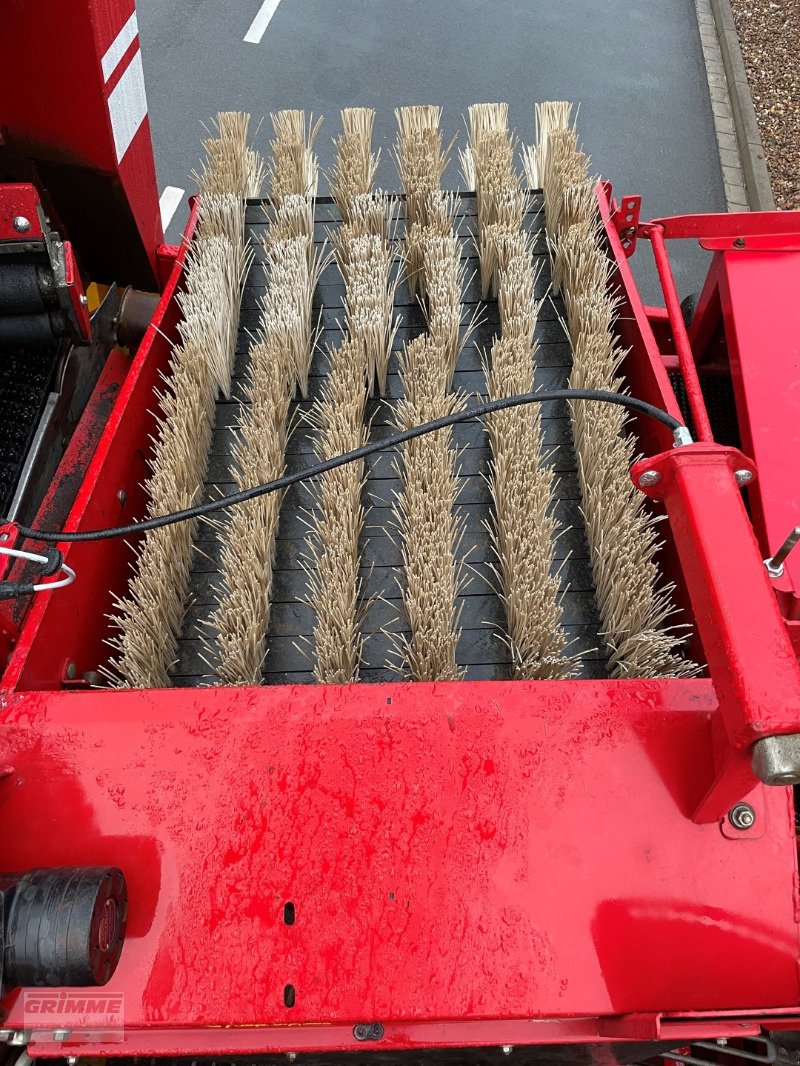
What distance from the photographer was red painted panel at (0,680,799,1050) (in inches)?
50.8

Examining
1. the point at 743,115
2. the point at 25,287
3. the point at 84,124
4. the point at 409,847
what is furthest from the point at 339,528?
the point at 743,115

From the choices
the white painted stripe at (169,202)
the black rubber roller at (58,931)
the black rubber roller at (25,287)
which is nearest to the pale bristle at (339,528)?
the black rubber roller at (58,931)

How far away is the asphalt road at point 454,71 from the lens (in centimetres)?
493

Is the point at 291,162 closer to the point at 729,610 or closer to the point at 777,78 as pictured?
the point at 729,610

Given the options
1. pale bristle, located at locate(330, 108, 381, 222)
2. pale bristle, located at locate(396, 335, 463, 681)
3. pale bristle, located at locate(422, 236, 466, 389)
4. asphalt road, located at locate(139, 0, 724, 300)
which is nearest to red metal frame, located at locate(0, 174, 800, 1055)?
pale bristle, located at locate(396, 335, 463, 681)

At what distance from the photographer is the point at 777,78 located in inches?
210

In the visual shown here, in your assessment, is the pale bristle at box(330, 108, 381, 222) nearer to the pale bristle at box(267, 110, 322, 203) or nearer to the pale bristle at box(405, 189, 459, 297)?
the pale bristle at box(267, 110, 322, 203)

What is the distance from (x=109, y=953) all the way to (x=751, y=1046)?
138 cm

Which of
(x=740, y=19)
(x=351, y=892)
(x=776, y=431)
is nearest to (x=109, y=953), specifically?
(x=351, y=892)

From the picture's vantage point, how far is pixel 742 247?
2668mm

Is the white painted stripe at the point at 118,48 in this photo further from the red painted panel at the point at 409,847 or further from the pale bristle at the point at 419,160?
the red painted panel at the point at 409,847

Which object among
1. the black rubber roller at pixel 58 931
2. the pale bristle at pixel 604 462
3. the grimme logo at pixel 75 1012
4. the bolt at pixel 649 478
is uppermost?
→ the pale bristle at pixel 604 462

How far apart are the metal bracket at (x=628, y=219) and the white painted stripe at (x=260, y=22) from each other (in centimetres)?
418

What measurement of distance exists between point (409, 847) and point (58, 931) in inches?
21.5
